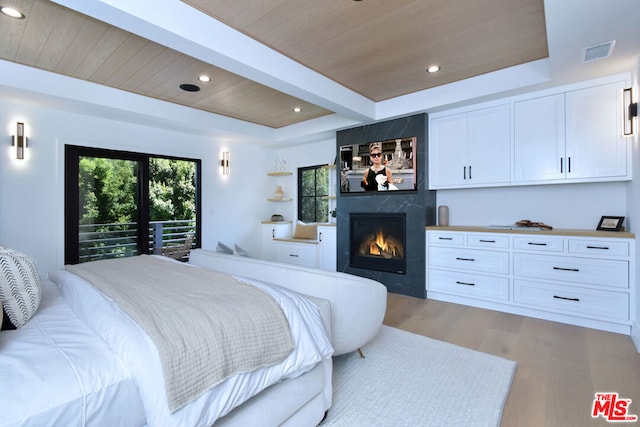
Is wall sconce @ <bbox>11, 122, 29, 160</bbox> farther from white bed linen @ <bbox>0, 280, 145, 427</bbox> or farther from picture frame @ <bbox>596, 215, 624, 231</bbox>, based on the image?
picture frame @ <bbox>596, 215, 624, 231</bbox>

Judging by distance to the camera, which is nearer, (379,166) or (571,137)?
(571,137)

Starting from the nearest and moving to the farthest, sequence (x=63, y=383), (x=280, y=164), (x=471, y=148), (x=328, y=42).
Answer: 1. (x=63, y=383)
2. (x=328, y=42)
3. (x=471, y=148)
4. (x=280, y=164)

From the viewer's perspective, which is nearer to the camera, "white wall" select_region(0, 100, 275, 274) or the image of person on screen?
"white wall" select_region(0, 100, 275, 274)

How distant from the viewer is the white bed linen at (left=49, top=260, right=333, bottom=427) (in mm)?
1032

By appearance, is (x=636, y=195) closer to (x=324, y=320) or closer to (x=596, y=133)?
(x=596, y=133)

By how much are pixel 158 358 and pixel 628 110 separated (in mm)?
4027

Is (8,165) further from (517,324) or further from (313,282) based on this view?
(517,324)

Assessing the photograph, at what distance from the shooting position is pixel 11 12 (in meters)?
2.29

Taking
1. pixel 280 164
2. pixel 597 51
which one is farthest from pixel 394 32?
pixel 280 164

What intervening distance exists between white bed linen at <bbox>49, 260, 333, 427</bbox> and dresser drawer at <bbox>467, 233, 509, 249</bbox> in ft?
9.06

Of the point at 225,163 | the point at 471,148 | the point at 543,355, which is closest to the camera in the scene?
the point at 543,355

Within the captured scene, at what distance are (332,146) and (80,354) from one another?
194 inches

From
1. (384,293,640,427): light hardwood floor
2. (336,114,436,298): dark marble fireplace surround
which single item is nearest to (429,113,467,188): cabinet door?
(336,114,436,298): dark marble fireplace surround

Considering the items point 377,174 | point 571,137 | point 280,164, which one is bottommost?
point 377,174
